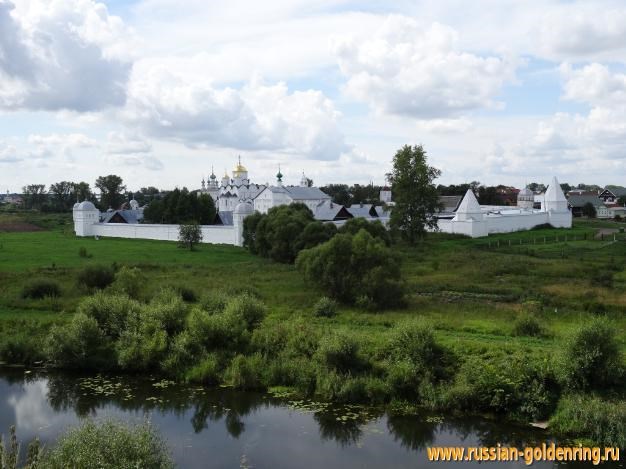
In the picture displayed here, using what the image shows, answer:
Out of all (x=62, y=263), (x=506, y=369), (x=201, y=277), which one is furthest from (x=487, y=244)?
(x=506, y=369)

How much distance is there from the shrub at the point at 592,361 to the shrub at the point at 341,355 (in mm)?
4595

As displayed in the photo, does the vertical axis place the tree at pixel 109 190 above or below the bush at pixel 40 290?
above

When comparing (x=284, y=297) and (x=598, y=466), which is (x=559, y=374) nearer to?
(x=598, y=466)

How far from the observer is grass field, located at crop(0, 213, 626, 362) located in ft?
58.2

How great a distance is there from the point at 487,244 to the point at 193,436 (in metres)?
33.5

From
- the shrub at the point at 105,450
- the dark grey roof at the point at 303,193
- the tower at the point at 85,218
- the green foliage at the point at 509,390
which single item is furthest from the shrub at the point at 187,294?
the dark grey roof at the point at 303,193

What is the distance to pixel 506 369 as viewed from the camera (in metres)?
13.2

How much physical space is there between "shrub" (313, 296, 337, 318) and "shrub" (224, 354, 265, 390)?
4451 millimetres

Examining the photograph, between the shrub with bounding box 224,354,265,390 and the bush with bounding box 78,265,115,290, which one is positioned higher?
the bush with bounding box 78,265,115,290

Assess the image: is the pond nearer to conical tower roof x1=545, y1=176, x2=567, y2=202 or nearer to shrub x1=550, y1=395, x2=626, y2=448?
shrub x1=550, y1=395, x2=626, y2=448

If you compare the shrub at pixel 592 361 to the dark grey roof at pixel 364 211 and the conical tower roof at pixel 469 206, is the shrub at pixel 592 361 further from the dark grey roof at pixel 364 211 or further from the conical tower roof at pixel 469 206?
the dark grey roof at pixel 364 211

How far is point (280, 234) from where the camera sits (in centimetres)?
3300

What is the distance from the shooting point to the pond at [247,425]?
11.3m

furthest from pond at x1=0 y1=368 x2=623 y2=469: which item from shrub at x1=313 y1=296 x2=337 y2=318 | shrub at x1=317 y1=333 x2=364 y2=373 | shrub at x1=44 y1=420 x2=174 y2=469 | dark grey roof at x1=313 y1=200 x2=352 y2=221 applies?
dark grey roof at x1=313 y1=200 x2=352 y2=221
